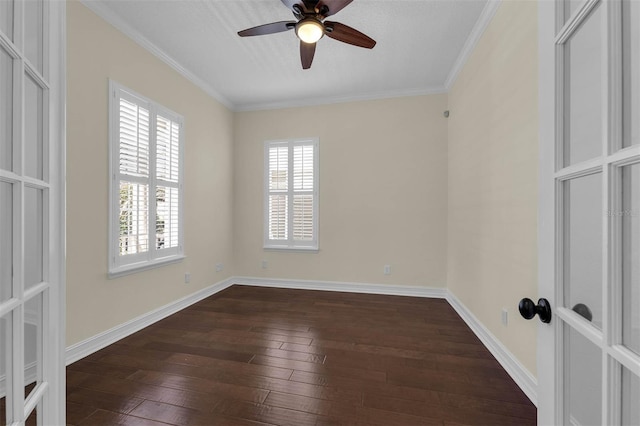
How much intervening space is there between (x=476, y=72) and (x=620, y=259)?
9.23ft

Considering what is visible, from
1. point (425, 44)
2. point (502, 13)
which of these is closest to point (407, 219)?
point (425, 44)

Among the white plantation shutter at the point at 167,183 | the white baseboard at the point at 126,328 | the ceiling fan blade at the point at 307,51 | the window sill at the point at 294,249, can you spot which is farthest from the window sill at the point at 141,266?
the ceiling fan blade at the point at 307,51

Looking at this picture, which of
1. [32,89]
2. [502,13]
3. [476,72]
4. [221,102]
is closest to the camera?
[32,89]

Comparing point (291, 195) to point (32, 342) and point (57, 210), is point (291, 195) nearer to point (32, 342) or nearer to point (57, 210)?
point (57, 210)

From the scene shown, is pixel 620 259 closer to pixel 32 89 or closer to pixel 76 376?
pixel 32 89

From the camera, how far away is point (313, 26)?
209cm

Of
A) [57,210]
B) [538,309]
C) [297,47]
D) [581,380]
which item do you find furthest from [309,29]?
[581,380]

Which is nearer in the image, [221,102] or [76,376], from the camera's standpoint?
→ [76,376]

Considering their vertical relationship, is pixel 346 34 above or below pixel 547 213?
above

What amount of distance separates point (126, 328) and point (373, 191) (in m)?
3.38

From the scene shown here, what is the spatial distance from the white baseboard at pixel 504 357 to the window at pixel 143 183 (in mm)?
3362

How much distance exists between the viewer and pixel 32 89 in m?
0.80

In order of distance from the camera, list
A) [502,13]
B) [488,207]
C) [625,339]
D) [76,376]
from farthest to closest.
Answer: [488,207], [502,13], [76,376], [625,339]

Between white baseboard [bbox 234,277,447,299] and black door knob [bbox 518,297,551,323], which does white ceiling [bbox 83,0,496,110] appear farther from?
white baseboard [bbox 234,277,447,299]
